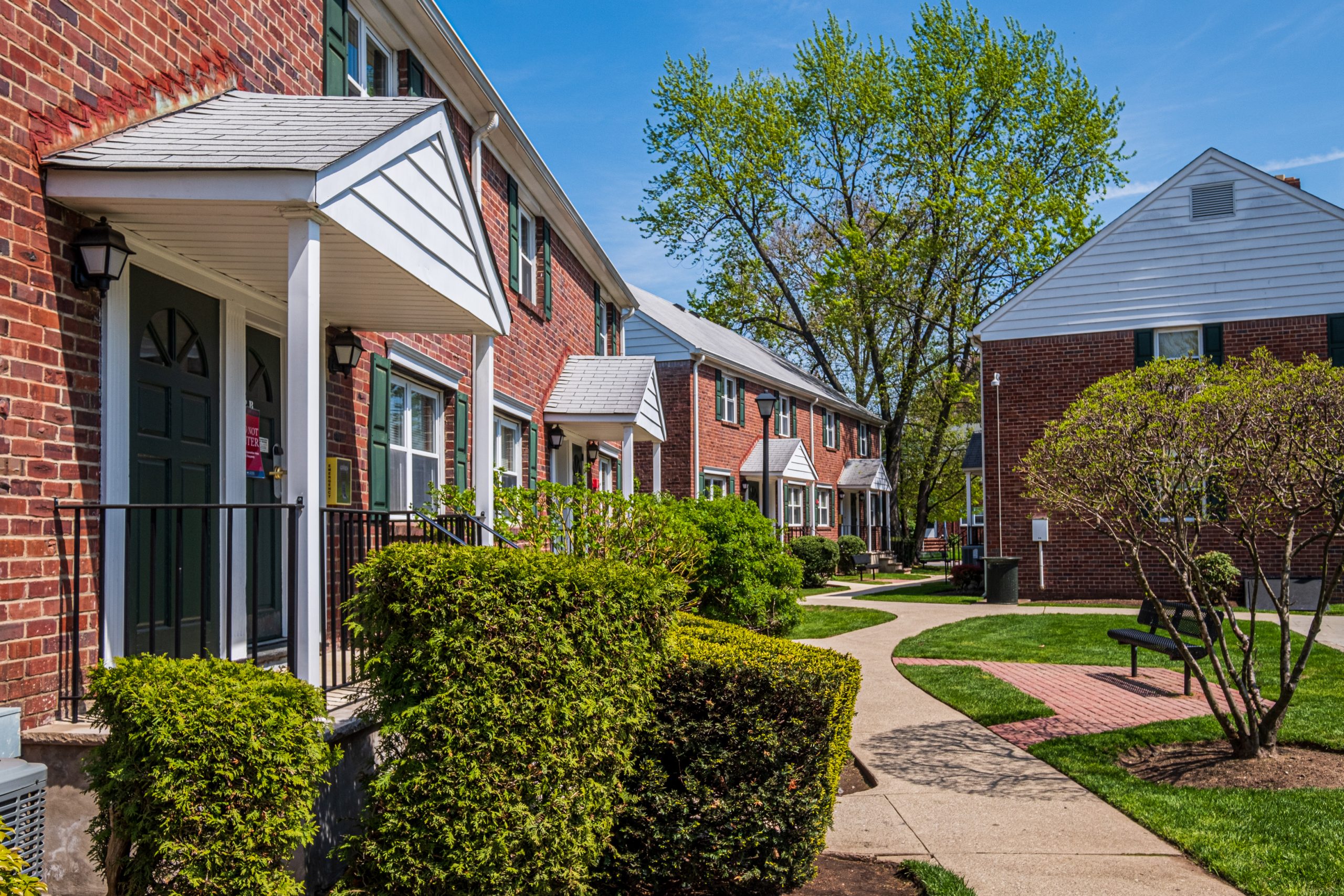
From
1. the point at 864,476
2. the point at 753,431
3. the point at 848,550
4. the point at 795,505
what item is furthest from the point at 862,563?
the point at 864,476

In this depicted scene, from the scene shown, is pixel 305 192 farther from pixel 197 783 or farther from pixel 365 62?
pixel 365 62

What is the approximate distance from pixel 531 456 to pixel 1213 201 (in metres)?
13.7

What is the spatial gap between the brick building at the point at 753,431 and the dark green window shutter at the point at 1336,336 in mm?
11220

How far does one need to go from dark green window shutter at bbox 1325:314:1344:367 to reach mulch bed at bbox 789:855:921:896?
16.6m

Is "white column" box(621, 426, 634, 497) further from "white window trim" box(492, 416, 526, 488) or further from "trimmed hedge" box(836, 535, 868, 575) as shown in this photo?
"trimmed hedge" box(836, 535, 868, 575)

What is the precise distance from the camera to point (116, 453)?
4.96 m

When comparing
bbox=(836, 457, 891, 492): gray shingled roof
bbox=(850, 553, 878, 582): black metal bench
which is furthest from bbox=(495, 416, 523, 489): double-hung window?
bbox=(836, 457, 891, 492): gray shingled roof

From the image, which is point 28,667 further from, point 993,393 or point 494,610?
point 993,393

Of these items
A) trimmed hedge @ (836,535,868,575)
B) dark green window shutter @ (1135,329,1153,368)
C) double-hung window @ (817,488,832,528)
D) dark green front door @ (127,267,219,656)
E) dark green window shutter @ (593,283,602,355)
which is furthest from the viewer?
double-hung window @ (817,488,832,528)

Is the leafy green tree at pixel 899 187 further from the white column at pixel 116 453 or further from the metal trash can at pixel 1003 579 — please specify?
the white column at pixel 116 453

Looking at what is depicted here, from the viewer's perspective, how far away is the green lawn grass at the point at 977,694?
27.8 ft

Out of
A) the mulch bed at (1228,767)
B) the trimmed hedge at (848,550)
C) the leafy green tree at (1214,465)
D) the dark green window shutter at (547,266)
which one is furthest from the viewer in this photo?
the trimmed hedge at (848,550)

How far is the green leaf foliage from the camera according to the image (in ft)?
37.5

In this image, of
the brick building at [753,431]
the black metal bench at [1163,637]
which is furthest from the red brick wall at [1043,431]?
the black metal bench at [1163,637]
